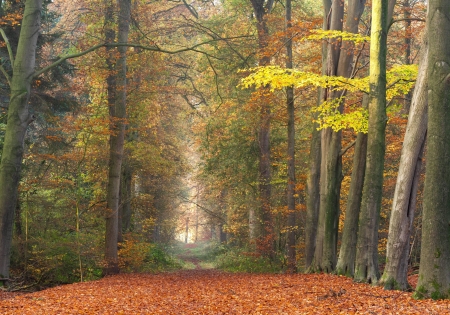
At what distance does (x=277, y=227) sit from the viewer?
66.2 feet

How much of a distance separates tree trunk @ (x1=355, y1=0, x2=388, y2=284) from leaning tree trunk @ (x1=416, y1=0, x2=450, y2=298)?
2.00 metres

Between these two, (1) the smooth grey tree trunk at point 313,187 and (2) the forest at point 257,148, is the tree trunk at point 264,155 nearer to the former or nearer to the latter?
(2) the forest at point 257,148

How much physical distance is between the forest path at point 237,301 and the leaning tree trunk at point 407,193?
19.4 inches

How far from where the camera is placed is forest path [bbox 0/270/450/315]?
7070 millimetres

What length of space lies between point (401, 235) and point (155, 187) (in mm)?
17769

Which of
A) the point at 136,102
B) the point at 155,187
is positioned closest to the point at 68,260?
the point at 136,102

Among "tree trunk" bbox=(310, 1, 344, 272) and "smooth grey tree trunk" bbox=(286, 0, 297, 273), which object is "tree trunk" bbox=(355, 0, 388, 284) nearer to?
"tree trunk" bbox=(310, 1, 344, 272)

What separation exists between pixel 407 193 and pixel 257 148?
11891 millimetres

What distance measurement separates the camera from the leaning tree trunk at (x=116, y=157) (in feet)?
51.1

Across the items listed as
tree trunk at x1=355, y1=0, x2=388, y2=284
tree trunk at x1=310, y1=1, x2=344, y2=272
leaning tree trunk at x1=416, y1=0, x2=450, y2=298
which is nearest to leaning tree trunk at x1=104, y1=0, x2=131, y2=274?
tree trunk at x1=310, y1=1, x2=344, y2=272

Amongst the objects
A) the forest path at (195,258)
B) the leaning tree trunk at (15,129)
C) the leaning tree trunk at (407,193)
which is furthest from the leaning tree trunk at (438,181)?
the forest path at (195,258)

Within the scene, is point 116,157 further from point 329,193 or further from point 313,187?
point 329,193

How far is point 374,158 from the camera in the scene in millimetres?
9695

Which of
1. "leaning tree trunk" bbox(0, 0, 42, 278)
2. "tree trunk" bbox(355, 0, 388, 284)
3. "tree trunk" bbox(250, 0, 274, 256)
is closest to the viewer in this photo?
"tree trunk" bbox(355, 0, 388, 284)
